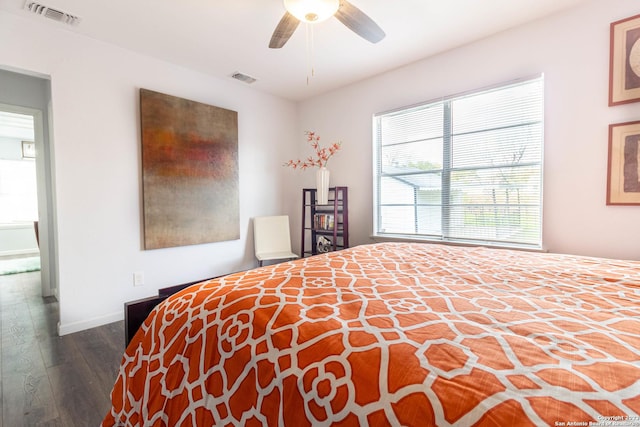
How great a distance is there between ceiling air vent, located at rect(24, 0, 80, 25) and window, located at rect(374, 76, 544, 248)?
2872mm

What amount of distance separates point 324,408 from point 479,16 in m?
2.86

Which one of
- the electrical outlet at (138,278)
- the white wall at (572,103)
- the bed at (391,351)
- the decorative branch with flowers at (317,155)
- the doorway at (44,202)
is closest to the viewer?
the bed at (391,351)

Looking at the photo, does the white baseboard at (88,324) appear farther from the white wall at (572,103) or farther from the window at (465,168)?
the white wall at (572,103)

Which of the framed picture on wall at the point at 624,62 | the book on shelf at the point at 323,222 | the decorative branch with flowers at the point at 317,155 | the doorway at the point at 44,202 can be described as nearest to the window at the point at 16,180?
the doorway at the point at 44,202

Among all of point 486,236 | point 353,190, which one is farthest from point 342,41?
point 486,236

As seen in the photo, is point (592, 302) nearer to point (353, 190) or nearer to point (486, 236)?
point (486, 236)

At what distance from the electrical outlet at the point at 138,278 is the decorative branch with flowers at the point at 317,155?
7.38ft

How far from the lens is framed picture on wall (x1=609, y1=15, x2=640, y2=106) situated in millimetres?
1950

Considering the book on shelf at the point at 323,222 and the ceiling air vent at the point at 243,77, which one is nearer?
the ceiling air vent at the point at 243,77

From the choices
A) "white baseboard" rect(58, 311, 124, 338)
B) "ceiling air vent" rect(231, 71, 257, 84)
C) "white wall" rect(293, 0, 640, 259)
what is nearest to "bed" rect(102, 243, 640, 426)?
"white wall" rect(293, 0, 640, 259)

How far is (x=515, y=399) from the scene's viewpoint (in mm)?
517

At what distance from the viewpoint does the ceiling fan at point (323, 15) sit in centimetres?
168

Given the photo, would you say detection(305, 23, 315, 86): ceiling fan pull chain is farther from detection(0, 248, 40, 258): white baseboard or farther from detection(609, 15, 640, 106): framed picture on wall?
detection(0, 248, 40, 258): white baseboard

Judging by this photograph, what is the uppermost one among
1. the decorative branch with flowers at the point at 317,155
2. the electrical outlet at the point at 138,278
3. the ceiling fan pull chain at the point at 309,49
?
the ceiling fan pull chain at the point at 309,49
